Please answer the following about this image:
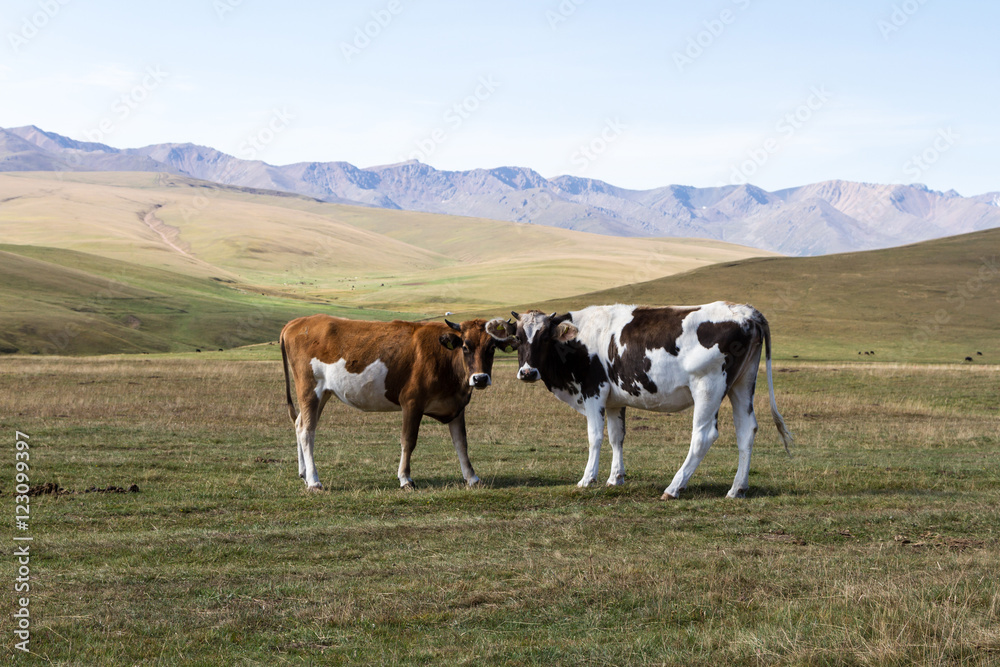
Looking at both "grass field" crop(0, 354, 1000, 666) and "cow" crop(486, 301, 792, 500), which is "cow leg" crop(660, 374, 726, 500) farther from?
"grass field" crop(0, 354, 1000, 666)

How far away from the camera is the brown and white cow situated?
15602 millimetres

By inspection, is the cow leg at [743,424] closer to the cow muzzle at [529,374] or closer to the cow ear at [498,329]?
the cow muzzle at [529,374]

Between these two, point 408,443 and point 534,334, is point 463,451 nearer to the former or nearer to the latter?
point 408,443

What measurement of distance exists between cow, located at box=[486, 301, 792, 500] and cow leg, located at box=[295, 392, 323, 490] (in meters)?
3.80

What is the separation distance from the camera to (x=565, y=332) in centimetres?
1576

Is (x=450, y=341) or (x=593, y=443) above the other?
(x=450, y=341)

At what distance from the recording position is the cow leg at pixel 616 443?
15141 millimetres

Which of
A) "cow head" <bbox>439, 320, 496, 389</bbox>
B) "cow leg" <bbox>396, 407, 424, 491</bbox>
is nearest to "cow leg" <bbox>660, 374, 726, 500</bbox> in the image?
"cow head" <bbox>439, 320, 496, 389</bbox>

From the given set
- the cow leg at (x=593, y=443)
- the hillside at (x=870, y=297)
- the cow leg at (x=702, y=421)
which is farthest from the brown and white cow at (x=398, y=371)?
the hillside at (x=870, y=297)

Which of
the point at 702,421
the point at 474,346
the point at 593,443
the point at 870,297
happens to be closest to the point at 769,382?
the point at 702,421

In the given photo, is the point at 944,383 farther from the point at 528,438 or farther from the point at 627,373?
the point at 627,373

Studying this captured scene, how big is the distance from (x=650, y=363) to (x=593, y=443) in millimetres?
1754

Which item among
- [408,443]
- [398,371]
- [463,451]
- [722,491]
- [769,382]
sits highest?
[769,382]

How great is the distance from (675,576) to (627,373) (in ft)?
21.2
